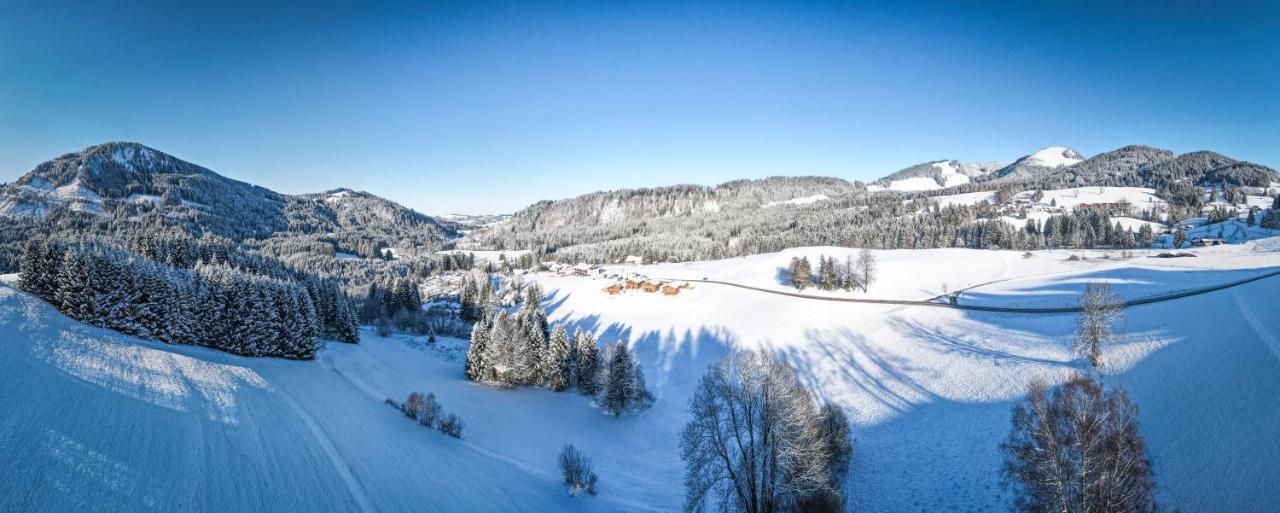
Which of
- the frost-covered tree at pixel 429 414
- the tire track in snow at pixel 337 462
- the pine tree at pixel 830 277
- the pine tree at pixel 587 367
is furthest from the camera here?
the pine tree at pixel 830 277

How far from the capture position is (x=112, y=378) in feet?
59.7

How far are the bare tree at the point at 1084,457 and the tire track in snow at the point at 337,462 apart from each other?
19.6m

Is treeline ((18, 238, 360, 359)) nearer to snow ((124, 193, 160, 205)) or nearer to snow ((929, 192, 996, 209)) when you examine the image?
snow ((929, 192, 996, 209))

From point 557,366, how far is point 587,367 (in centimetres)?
253

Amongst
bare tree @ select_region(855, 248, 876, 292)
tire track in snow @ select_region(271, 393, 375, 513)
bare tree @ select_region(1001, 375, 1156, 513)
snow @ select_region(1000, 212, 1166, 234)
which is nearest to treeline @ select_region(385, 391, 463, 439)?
tire track in snow @ select_region(271, 393, 375, 513)

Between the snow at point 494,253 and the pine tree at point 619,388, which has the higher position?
the snow at point 494,253

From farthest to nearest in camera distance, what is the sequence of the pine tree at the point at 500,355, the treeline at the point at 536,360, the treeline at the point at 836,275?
the treeline at the point at 836,275, the pine tree at the point at 500,355, the treeline at the point at 536,360

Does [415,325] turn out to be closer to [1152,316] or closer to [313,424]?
[313,424]

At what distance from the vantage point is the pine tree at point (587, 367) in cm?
3534

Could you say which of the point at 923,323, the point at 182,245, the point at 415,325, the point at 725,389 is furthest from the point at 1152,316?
the point at 182,245

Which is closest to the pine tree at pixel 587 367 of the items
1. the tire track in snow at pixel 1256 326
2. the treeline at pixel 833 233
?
the tire track in snow at pixel 1256 326

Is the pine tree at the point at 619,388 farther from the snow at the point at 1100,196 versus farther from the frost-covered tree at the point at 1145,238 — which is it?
the snow at the point at 1100,196

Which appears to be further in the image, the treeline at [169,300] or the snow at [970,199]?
the snow at [970,199]

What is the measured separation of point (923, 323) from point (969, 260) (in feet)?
159
